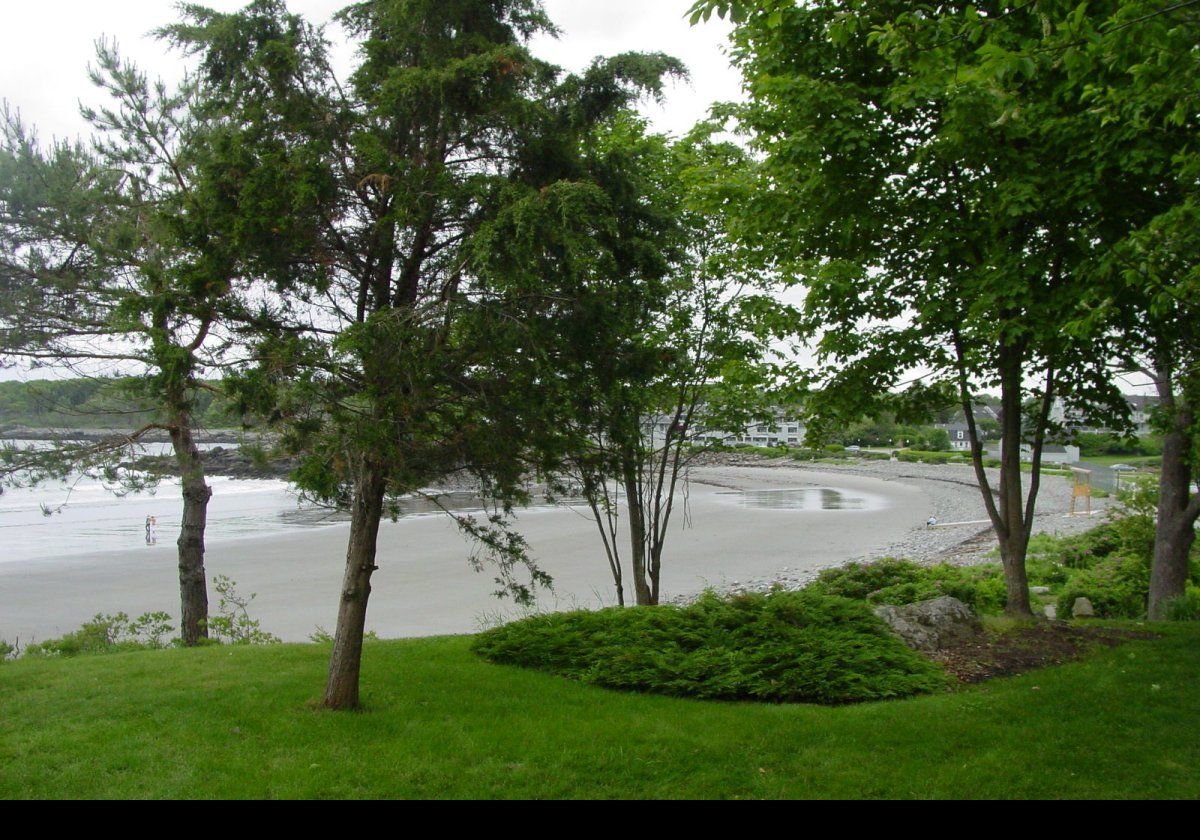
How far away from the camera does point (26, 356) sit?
9906mm

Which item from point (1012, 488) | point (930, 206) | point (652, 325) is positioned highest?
point (930, 206)

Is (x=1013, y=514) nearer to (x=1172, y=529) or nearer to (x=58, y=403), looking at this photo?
(x=1172, y=529)

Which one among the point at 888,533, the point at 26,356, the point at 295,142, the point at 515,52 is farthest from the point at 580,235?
the point at 888,533

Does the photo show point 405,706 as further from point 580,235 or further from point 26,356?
point 26,356

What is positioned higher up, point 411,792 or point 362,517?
point 362,517

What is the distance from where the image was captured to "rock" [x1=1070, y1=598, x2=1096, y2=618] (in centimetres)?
1004

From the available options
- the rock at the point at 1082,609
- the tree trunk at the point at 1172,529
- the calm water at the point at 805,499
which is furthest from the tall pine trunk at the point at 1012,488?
the calm water at the point at 805,499

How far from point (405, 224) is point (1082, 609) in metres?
9.27

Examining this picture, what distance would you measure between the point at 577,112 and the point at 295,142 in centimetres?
200

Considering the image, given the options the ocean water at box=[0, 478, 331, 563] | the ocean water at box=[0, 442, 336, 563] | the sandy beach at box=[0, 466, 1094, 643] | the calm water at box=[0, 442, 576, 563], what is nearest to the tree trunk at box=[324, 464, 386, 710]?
the sandy beach at box=[0, 466, 1094, 643]

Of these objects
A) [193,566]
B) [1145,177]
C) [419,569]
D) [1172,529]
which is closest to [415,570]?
[419,569]

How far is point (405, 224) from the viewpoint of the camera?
561 centimetres

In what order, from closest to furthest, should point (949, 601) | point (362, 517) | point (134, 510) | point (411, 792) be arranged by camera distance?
1. point (411, 792)
2. point (362, 517)
3. point (949, 601)
4. point (134, 510)

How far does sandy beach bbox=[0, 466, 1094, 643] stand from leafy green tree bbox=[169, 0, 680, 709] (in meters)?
5.33
